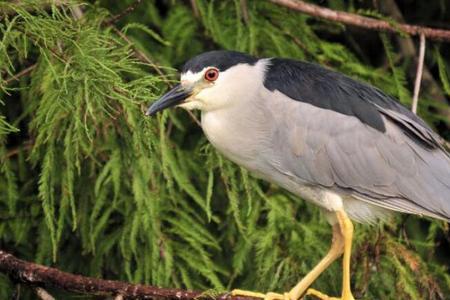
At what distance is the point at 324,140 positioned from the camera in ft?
10.3

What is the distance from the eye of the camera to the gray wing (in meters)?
3.08

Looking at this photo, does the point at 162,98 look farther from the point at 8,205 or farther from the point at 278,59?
the point at 8,205

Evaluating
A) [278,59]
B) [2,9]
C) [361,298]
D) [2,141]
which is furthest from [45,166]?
[361,298]

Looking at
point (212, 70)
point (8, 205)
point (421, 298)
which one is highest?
point (212, 70)

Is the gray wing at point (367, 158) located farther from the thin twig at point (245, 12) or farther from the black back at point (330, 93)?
the thin twig at point (245, 12)

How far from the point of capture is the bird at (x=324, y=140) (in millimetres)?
3059

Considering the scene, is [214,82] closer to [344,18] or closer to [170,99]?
[170,99]

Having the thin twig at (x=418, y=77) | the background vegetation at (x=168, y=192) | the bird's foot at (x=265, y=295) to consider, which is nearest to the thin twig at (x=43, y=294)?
the background vegetation at (x=168, y=192)

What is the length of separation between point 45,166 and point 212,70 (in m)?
0.59

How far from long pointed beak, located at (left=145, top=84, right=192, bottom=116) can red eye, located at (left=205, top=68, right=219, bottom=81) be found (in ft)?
0.23

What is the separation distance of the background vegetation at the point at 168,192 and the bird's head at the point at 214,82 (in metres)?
0.11

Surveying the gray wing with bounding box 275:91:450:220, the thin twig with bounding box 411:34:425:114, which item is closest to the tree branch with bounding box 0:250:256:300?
the gray wing with bounding box 275:91:450:220

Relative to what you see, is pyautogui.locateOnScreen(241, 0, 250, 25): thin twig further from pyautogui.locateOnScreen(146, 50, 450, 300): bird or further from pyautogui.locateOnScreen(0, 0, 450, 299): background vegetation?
pyautogui.locateOnScreen(146, 50, 450, 300): bird

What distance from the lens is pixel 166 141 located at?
3.38 metres
